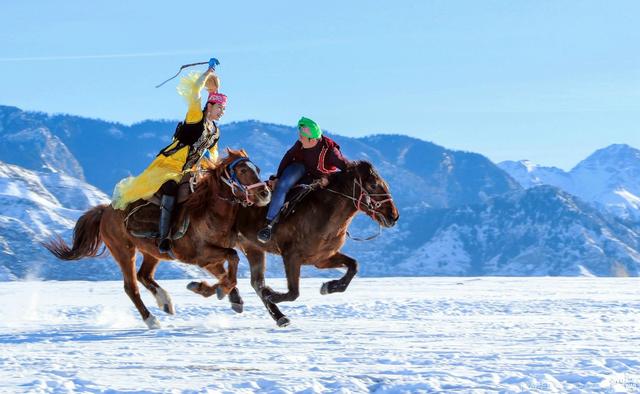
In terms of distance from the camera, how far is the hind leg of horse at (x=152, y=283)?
45.9ft

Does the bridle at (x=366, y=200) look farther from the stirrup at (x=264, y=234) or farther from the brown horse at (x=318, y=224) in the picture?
the stirrup at (x=264, y=234)

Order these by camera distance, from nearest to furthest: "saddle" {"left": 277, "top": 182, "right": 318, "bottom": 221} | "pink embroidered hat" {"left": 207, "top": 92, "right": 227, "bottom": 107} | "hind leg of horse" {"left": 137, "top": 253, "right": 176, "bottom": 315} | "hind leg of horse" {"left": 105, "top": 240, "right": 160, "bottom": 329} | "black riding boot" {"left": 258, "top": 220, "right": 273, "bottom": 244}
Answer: "black riding boot" {"left": 258, "top": 220, "right": 273, "bottom": 244} < "saddle" {"left": 277, "top": 182, "right": 318, "bottom": 221} < "pink embroidered hat" {"left": 207, "top": 92, "right": 227, "bottom": 107} < "hind leg of horse" {"left": 137, "top": 253, "right": 176, "bottom": 315} < "hind leg of horse" {"left": 105, "top": 240, "right": 160, "bottom": 329}

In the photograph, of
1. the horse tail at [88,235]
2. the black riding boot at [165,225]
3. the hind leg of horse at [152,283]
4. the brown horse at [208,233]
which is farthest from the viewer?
the horse tail at [88,235]

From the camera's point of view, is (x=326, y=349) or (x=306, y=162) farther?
(x=306, y=162)

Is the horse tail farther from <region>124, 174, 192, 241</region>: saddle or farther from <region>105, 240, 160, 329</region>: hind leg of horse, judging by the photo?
<region>124, 174, 192, 241</region>: saddle

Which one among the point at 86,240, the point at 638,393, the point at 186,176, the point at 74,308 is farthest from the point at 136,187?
the point at 638,393

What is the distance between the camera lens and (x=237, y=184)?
40.9ft

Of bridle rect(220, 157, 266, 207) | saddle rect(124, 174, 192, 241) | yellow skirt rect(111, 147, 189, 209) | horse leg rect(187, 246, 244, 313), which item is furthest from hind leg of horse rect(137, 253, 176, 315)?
bridle rect(220, 157, 266, 207)

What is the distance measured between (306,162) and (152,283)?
3188 mm

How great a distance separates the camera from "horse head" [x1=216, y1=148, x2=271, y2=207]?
12258mm

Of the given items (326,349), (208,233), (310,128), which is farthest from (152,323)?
(326,349)

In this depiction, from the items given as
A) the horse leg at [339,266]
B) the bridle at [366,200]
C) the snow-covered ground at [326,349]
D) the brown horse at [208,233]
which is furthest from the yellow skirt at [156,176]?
the bridle at [366,200]

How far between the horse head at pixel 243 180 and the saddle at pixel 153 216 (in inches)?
30.8

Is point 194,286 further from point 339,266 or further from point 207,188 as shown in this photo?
point 339,266
